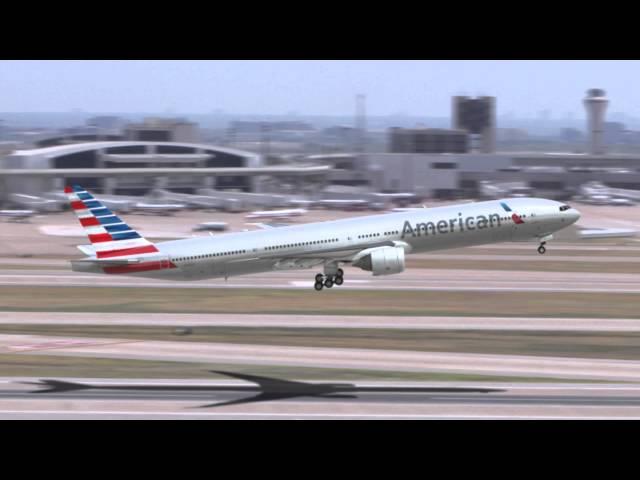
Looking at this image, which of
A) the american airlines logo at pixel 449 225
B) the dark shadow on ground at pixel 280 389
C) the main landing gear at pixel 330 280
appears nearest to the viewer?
the dark shadow on ground at pixel 280 389

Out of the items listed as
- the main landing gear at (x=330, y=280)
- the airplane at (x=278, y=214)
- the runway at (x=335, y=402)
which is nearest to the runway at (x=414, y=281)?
the main landing gear at (x=330, y=280)

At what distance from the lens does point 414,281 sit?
104312mm

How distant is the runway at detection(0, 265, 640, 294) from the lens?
329 feet

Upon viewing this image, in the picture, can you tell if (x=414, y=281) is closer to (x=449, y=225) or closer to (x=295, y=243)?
(x=449, y=225)

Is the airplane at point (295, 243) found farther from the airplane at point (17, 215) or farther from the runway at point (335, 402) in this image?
the airplane at point (17, 215)

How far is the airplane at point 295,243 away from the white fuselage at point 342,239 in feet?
0.26

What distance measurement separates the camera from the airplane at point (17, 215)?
180625mm

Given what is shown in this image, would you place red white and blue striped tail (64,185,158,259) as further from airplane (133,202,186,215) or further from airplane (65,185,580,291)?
airplane (133,202,186,215)

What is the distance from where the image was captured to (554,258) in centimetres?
12275

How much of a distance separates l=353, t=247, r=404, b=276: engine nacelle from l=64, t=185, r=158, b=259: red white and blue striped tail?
17.9m

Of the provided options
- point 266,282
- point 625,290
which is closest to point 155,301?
point 266,282

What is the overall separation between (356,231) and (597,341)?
21.2m

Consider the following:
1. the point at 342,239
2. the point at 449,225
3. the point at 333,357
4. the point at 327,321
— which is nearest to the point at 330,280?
the point at 327,321

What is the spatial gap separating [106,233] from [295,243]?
1568 centimetres
